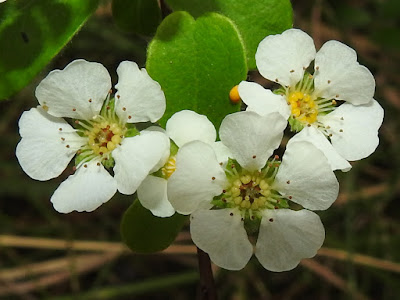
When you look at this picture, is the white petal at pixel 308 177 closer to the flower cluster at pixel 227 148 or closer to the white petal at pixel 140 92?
the flower cluster at pixel 227 148

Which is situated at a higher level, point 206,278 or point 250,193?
point 250,193

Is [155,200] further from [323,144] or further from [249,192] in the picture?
[323,144]

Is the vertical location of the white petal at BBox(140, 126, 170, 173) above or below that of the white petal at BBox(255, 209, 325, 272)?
above

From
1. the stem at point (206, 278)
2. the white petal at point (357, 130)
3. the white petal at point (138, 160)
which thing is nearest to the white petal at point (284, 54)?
the white petal at point (357, 130)

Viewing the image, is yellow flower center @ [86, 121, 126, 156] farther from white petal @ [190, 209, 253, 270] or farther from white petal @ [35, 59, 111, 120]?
white petal @ [190, 209, 253, 270]

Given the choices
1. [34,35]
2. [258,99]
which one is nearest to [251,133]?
Result: [258,99]

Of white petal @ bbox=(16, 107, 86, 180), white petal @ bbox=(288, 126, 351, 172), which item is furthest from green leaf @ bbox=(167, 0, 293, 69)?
white petal @ bbox=(16, 107, 86, 180)
